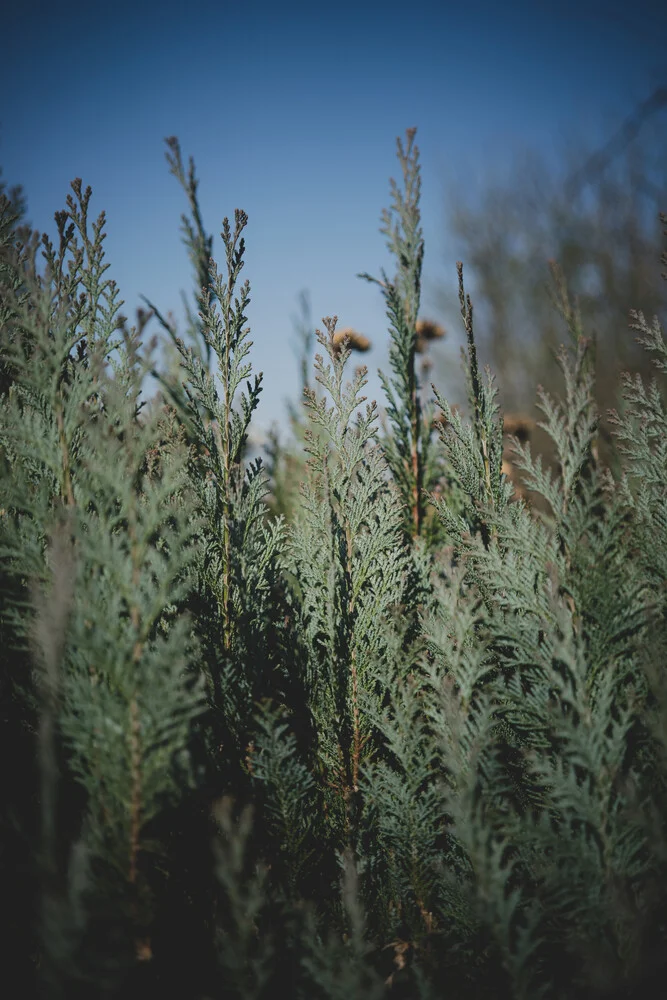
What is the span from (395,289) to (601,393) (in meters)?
10.9

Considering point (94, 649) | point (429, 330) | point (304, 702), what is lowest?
point (304, 702)

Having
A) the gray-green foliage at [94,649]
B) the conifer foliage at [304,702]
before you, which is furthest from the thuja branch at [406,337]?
the gray-green foliage at [94,649]

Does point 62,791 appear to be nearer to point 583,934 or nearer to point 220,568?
point 220,568

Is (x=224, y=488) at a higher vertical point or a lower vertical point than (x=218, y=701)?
higher

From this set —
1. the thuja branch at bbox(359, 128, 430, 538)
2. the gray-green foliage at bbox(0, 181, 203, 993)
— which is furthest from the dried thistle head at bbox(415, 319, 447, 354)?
the gray-green foliage at bbox(0, 181, 203, 993)

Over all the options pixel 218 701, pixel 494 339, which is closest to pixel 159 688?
pixel 218 701

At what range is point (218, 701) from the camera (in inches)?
85.1

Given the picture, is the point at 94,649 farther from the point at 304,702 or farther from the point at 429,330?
the point at 429,330

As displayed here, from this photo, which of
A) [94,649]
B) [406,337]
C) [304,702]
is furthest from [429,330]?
[94,649]

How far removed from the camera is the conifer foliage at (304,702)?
146 centimetres

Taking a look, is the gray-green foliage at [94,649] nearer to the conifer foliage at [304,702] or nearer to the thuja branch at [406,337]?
the conifer foliage at [304,702]

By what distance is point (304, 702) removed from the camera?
2.43 meters

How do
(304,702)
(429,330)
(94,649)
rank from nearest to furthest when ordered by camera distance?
(94,649) → (304,702) → (429,330)

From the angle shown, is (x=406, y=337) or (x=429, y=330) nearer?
(x=406, y=337)
